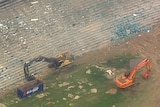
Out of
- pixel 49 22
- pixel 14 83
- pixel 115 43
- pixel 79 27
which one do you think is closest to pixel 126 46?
pixel 115 43

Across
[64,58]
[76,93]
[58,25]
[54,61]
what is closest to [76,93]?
[76,93]

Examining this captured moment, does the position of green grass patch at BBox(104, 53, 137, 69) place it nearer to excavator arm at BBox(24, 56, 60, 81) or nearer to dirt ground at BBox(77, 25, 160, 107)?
dirt ground at BBox(77, 25, 160, 107)

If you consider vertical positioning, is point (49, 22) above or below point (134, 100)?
above

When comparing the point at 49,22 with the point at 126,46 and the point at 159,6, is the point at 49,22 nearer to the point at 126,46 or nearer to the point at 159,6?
the point at 126,46

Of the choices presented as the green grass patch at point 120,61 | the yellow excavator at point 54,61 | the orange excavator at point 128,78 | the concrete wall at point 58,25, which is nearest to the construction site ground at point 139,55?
the green grass patch at point 120,61

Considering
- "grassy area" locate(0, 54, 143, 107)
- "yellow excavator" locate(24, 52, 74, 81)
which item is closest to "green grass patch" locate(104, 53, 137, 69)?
"grassy area" locate(0, 54, 143, 107)

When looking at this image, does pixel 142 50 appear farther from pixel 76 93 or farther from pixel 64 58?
pixel 76 93

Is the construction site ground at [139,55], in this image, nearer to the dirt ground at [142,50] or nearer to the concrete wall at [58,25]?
the dirt ground at [142,50]
